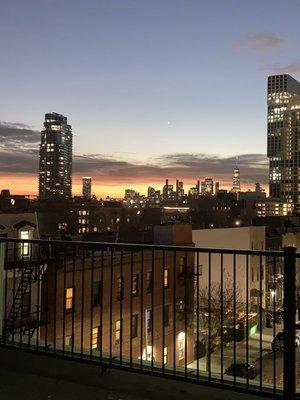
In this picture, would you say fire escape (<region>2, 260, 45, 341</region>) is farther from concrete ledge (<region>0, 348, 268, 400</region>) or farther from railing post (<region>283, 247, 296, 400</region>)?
railing post (<region>283, 247, 296, 400</region>)

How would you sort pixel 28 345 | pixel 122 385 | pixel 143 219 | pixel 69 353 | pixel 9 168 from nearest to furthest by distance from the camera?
pixel 122 385 < pixel 69 353 < pixel 28 345 < pixel 143 219 < pixel 9 168

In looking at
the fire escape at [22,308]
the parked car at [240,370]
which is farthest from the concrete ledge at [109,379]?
the fire escape at [22,308]

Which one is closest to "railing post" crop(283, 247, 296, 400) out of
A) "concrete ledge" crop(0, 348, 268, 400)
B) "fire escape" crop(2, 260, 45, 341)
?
"concrete ledge" crop(0, 348, 268, 400)

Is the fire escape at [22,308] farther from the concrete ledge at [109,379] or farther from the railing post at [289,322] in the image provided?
the railing post at [289,322]

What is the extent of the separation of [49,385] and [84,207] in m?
99.5

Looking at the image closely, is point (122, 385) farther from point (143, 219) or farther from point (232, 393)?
point (143, 219)

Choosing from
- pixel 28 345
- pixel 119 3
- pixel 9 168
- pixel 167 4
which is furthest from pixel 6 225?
pixel 9 168

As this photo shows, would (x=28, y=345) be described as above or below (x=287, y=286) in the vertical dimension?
below

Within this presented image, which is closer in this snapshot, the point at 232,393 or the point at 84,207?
the point at 232,393

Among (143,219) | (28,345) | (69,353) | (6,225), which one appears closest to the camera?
(69,353)

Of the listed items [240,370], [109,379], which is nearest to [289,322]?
Answer: [109,379]

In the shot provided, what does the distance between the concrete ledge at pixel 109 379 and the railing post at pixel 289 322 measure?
0.90ft

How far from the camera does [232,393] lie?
153 inches

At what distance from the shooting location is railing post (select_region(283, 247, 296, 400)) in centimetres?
375
